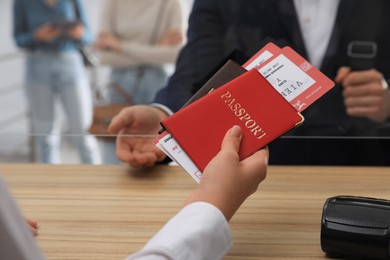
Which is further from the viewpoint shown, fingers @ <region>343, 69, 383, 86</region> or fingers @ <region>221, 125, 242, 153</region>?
fingers @ <region>343, 69, 383, 86</region>

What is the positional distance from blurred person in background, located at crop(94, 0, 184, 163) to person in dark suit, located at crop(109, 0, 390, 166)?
43.3 inches

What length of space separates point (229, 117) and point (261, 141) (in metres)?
0.05

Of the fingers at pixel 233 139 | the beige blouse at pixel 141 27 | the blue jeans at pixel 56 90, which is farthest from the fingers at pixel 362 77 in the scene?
the blue jeans at pixel 56 90

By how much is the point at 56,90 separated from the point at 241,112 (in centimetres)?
232

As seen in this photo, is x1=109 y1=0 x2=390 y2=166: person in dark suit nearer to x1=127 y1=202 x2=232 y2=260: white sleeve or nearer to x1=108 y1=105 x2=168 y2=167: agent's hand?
x1=108 y1=105 x2=168 y2=167: agent's hand

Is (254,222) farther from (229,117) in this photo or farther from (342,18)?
(342,18)

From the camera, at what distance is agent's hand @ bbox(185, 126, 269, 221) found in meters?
0.63

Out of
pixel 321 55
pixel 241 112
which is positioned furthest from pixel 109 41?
pixel 241 112

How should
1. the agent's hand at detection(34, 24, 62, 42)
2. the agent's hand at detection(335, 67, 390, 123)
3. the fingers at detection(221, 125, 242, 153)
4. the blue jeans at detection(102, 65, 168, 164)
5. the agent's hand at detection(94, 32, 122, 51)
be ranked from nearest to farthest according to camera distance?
the fingers at detection(221, 125, 242, 153), the agent's hand at detection(335, 67, 390, 123), the blue jeans at detection(102, 65, 168, 164), the agent's hand at detection(94, 32, 122, 51), the agent's hand at detection(34, 24, 62, 42)

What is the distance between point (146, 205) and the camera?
855 mm

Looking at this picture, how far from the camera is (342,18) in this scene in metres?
1.32

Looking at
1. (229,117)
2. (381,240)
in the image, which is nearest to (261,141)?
(229,117)

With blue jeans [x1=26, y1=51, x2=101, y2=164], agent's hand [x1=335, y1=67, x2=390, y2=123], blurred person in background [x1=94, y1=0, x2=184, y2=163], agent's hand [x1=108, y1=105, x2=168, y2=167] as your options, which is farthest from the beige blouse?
agent's hand [x1=108, y1=105, x2=168, y2=167]

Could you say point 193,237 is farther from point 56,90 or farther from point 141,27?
point 56,90
